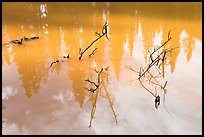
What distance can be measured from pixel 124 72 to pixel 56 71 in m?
1.47

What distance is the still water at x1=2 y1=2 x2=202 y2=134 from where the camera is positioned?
5.59m

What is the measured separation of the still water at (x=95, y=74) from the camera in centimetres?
559

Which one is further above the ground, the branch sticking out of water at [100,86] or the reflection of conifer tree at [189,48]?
the reflection of conifer tree at [189,48]

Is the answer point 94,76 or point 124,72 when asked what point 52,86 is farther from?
point 124,72

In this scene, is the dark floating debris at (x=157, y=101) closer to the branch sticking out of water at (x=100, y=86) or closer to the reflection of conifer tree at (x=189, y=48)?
the branch sticking out of water at (x=100, y=86)

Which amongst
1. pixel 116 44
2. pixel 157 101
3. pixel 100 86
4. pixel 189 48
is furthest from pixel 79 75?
pixel 189 48

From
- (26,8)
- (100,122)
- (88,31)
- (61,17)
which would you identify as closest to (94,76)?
(100,122)

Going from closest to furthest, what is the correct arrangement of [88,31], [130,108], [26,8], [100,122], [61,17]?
[100,122] → [130,108] → [88,31] → [61,17] → [26,8]

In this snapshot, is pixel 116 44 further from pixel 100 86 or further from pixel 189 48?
pixel 100 86

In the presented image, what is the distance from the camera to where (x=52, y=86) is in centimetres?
675

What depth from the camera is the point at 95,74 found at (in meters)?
7.34

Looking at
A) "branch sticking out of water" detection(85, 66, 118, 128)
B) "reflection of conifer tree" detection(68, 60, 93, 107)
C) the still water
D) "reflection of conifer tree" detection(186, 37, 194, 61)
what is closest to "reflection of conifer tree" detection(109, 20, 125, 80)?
the still water

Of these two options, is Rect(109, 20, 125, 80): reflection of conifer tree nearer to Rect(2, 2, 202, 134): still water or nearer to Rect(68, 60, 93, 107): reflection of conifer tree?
Rect(2, 2, 202, 134): still water

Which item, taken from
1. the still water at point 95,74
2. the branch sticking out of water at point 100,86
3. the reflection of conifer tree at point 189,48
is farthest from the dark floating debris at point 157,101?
the reflection of conifer tree at point 189,48
